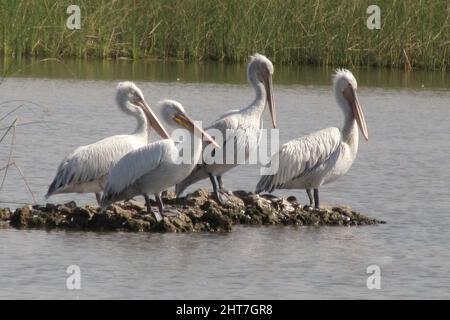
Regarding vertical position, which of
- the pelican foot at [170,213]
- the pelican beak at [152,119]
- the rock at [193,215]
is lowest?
the rock at [193,215]

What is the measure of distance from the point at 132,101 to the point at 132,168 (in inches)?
49.2

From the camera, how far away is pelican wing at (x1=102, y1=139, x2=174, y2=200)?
9586mm

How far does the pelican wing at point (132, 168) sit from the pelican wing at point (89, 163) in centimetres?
35

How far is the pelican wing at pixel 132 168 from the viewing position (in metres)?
9.59

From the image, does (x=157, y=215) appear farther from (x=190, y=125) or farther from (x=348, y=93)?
(x=348, y=93)

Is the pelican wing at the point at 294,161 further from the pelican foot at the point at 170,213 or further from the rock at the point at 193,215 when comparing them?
the pelican foot at the point at 170,213

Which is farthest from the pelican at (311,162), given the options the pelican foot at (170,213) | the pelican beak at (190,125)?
the pelican foot at (170,213)

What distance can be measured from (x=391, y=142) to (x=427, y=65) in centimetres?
578

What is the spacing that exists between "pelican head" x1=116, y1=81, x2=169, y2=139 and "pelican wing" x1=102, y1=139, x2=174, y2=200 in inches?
36.9

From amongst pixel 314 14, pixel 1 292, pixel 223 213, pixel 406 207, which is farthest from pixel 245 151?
pixel 314 14

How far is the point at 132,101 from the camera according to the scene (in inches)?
424
